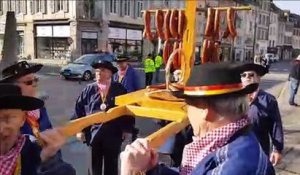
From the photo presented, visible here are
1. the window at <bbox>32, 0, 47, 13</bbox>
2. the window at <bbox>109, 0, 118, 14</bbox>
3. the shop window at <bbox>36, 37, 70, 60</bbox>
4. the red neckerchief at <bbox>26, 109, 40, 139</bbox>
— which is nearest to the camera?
the red neckerchief at <bbox>26, 109, 40, 139</bbox>

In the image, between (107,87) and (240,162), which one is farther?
(107,87)

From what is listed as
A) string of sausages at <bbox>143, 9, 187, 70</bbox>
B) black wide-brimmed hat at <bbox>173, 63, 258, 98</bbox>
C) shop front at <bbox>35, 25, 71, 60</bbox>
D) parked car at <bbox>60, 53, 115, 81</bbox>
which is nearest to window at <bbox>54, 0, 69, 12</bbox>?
shop front at <bbox>35, 25, 71, 60</bbox>

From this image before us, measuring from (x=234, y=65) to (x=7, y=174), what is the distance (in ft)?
4.30

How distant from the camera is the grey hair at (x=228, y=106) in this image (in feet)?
6.08

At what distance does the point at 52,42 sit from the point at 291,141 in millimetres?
28453

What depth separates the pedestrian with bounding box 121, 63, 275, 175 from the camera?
5.72 feet

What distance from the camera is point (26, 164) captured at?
2074 millimetres

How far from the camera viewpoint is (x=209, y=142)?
1.88 meters

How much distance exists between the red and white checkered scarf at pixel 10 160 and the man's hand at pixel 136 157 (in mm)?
619

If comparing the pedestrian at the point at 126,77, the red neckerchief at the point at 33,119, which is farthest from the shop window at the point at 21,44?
the red neckerchief at the point at 33,119

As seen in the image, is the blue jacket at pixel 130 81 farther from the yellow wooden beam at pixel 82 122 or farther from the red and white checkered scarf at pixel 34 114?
the yellow wooden beam at pixel 82 122

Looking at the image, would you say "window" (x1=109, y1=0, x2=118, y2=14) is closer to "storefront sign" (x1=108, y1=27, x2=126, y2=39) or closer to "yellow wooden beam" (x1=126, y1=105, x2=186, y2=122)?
"storefront sign" (x1=108, y1=27, x2=126, y2=39)

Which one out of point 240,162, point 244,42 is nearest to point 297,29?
point 244,42

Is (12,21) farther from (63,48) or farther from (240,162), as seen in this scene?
(63,48)
